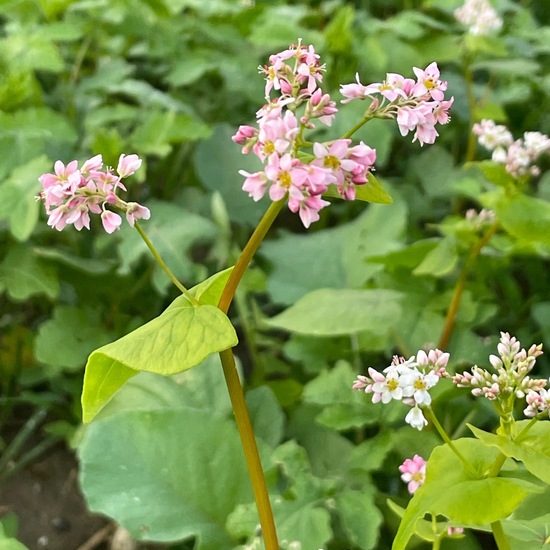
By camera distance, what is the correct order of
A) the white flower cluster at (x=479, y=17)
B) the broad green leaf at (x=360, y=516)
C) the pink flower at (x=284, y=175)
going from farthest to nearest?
the white flower cluster at (x=479, y=17), the broad green leaf at (x=360, y=516), the pink flower at (x=284, y=175)

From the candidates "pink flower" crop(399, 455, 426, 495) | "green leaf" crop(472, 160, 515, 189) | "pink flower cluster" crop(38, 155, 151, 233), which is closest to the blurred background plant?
"green leaf" crop(472, 160, 515, 189)

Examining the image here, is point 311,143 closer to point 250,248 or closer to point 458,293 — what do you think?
point 250,248

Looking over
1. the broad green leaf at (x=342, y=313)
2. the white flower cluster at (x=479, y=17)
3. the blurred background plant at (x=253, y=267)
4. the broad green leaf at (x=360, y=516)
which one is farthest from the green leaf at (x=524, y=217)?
the white flower cluster at (x=479, y=17)

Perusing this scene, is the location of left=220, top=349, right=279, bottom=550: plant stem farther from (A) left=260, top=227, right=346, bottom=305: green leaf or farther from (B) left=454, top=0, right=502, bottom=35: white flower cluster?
(B) left=454, top=0, right=502, bottom=35: white flower cluster

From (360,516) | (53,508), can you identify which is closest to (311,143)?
(360,516)

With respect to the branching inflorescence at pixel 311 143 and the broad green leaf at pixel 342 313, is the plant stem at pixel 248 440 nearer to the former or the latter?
the branching inflorescence at pixel 311 143

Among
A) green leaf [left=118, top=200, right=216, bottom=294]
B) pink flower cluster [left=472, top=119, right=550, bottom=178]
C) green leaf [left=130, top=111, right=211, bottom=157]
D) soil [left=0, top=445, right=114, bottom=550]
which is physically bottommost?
soil [left=0, top=445, right=114, bottom=550]

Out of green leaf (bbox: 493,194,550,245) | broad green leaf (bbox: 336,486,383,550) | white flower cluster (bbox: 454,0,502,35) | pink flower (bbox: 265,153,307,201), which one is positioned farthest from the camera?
white flower cluster (bbox: 454,0,502,35)
